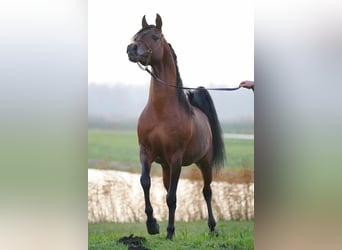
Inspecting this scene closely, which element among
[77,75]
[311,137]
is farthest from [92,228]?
[311,137]

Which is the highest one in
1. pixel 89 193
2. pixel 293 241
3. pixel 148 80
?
pixel 148 80

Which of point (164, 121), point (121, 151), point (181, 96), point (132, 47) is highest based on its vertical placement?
point (132, 47)

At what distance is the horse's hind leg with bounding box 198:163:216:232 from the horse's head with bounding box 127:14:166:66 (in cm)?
46

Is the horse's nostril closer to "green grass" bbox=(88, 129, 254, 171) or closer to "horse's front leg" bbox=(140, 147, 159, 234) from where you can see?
"green grass" bbox=(88, 129, 254, 171)

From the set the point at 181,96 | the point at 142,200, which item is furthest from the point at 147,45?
the point at 142,200

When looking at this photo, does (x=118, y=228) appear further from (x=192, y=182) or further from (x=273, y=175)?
(x=273, y=175)

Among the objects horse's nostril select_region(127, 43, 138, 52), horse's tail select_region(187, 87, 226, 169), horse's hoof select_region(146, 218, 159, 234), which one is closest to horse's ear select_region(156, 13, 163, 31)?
horse's nostril select_region(127, 43, 138, 52)

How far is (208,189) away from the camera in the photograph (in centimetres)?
225

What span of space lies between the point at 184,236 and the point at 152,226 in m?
0.13

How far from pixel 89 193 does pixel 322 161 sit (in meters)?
0.93

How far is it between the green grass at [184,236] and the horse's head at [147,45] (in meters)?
0.64

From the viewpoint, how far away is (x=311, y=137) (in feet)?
7.49

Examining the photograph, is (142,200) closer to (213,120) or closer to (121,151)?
(121,151)

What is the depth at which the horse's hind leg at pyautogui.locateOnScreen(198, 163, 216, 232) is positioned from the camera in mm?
2236
